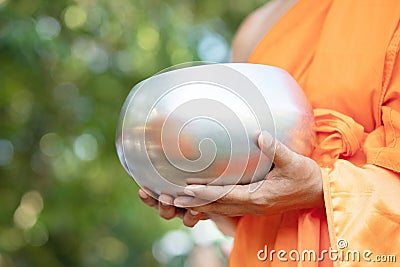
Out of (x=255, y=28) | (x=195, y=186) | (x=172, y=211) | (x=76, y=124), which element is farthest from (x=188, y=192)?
(x=76, y=124)

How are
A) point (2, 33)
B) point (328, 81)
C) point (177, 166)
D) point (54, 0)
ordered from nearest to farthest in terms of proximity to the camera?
point (177, 166)
point (328, 81)
point (2, 33)
point (54, 0)

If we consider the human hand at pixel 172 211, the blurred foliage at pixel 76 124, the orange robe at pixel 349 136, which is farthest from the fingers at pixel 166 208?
the blurred foliage at pixel 76 124

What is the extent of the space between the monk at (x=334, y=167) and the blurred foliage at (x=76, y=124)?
1.18 meters

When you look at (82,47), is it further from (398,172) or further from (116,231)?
(398,172)

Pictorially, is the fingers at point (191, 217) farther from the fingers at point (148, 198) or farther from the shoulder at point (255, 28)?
the shoulder at point (255, 28)

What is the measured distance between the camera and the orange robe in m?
0.98

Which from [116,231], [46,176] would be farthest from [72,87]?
[116,231]

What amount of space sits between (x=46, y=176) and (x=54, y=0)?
494mm

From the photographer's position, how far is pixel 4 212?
232 cm

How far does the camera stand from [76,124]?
2.30 metres

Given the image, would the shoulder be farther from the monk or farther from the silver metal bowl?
the silver metal bowl

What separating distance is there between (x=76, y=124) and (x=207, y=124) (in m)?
1.42

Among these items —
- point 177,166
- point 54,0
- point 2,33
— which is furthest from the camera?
point 54,0

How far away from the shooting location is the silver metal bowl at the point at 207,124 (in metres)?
0.93
